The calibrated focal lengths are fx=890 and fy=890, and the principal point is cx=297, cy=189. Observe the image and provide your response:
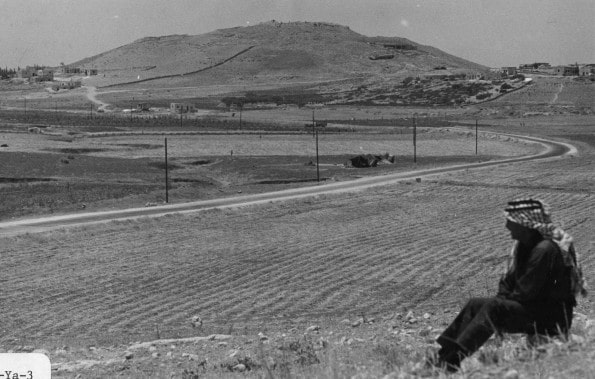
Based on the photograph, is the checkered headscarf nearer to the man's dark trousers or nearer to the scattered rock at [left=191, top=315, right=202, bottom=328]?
the man's dark trousers

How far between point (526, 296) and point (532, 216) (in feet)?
2.44

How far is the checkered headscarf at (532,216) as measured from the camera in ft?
26.7

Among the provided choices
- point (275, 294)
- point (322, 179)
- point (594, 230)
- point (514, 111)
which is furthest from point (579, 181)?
point (514, 111)

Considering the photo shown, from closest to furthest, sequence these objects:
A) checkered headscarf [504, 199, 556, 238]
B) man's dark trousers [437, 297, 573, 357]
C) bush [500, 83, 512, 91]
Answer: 1. man's dark trousers [437, 297, 573, 357]
2. checkered headscarf [504, 199, 556, 238]
3. bush [500, 83, 512, 91]

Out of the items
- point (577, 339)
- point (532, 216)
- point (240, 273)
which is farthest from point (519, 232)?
point (240, 273)

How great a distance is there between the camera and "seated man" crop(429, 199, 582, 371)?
7.87 m

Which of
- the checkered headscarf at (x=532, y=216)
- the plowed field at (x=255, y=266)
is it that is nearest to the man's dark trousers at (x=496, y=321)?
the checkered headscarf at (x=532, y=216)

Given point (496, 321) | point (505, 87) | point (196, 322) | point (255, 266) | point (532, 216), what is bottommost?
point (255, 266)

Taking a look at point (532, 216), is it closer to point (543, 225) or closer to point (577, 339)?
point (543, 225)

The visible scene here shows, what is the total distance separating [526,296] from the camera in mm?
8031

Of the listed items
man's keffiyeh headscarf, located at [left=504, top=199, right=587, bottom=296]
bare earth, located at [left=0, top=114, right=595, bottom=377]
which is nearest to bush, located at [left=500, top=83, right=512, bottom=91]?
bare earth, located at [left=0, top=114, right=595, bottom=377]

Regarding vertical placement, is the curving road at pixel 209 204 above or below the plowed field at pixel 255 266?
above

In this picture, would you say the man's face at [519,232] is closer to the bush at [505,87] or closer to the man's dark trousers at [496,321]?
the man's dark trousers at [496,321]

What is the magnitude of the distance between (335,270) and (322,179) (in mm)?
25808
